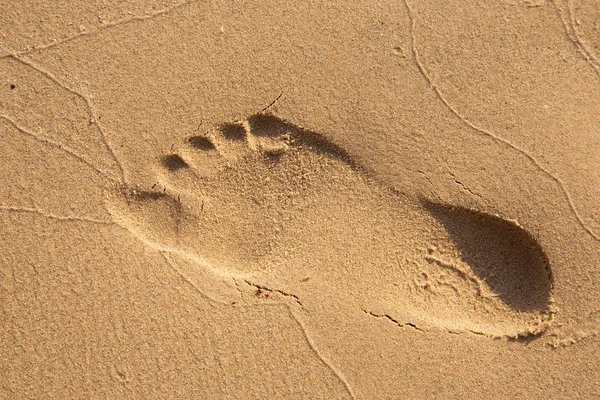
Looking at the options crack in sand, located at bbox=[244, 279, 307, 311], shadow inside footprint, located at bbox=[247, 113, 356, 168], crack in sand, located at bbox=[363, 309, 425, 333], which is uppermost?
shadow inside footprint, located at bbox=[247, 113, 356, 168]

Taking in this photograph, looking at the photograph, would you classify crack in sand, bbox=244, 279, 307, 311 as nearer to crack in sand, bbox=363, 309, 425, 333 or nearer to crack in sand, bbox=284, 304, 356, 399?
crack in sand, bbox=284, 304, 356, 399

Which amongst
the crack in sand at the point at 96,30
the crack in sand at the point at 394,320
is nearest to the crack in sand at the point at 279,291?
the crack in sand at the point at 394,320

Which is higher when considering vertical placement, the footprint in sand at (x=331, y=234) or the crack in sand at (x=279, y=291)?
the footprint in sand at (x=331, y=234)

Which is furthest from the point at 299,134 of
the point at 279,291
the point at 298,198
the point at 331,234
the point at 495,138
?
the point at 495,138

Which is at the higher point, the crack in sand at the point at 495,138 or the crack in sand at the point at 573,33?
the crack in sand at the point at 573,33

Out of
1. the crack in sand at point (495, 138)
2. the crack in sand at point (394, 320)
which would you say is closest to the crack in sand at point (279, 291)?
the crack in sand at point (394, 320)

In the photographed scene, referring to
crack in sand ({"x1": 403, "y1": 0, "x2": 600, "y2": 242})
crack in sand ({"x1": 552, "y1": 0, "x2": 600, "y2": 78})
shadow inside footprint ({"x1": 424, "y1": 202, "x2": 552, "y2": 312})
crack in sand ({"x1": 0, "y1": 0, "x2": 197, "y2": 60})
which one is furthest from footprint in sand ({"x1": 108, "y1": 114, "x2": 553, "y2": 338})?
crack in sand ({"x1": 552, "y1": 0, "x2": 600, "y2": 78})

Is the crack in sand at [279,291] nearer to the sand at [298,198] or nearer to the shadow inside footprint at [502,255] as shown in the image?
the sand at [298,198]

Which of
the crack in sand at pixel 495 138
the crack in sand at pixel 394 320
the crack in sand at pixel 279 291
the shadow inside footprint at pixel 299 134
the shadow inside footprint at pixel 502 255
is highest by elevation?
the crack in sand at pixel 495 138

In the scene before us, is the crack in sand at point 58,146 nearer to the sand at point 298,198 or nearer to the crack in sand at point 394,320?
the sand at point 298,198
